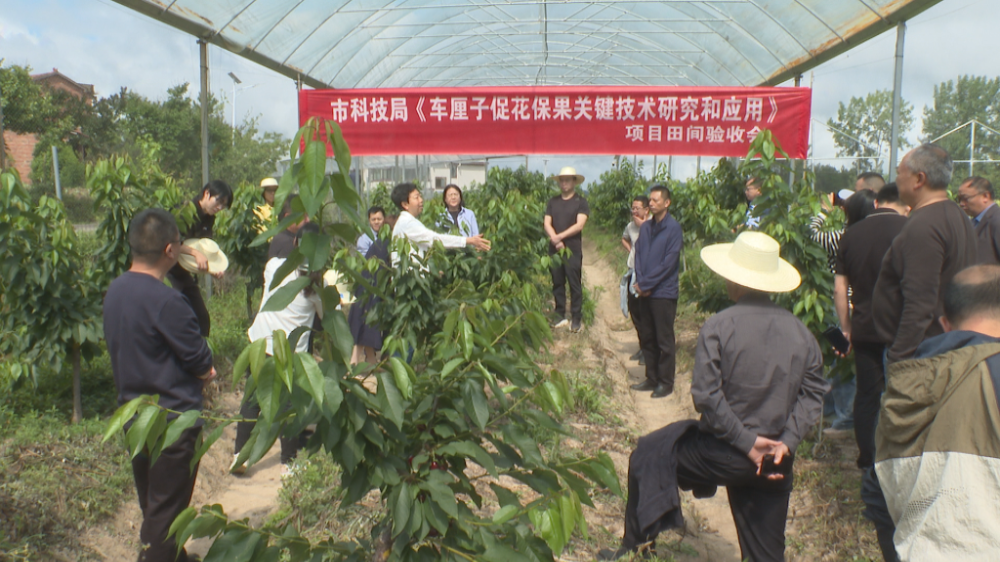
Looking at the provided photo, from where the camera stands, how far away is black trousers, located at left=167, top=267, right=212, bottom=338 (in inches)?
128

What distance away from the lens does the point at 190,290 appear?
3334 millimetres

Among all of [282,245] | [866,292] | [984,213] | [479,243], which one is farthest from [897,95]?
[282,245]

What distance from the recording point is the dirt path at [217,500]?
3.52 meters

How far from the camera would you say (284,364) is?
54.4 inches

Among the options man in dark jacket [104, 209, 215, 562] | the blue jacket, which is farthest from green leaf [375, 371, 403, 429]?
the blue jacket

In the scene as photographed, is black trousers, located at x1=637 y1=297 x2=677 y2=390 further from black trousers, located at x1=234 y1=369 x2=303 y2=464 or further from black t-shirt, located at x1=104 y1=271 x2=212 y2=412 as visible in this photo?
black t-shirt, located at x1=104 y1=271 x2=212 y2=412

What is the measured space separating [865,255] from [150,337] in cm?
351

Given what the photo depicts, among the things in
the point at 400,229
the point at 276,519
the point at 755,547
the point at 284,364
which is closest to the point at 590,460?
the point at 284,364

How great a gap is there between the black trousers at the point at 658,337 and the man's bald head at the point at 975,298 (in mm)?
3927

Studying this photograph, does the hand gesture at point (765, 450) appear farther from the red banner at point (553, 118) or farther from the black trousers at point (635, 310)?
the red banner at point (553, 118)

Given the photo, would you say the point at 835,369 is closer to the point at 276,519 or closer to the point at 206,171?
the point at 276,519

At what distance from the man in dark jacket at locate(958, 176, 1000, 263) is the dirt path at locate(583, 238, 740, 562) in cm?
198

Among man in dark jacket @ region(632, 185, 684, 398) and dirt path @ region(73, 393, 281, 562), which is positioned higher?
man in dark jacket @ region(632, 185, 684, 398)

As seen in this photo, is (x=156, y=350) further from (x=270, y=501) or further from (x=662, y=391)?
(x=662, y=391)
